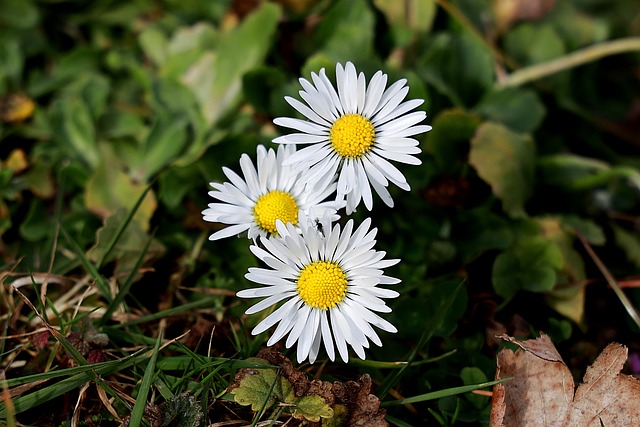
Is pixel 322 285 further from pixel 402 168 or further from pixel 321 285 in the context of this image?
pixel 402 168

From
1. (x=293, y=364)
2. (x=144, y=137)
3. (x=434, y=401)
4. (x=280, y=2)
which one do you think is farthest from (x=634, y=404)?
(x=280, y=2)

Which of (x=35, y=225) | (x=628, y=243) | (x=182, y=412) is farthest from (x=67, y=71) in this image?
(x=628, y=243)

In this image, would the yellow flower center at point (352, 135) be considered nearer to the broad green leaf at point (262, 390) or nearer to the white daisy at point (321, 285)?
the white daisy at point (321, 285)

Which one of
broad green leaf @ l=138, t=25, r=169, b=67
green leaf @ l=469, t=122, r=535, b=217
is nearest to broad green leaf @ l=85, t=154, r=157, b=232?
broad green leaf @ l=138, t=25, r=169, b=67

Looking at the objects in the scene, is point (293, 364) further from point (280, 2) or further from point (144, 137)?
point (280, 2)

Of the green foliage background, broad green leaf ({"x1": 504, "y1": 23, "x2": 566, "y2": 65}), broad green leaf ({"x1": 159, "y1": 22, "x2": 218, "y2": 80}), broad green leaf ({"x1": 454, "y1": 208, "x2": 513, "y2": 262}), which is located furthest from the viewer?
broad green leaf ({"x1": 504, "y1": 23, "x2": 566, "y2": 65})

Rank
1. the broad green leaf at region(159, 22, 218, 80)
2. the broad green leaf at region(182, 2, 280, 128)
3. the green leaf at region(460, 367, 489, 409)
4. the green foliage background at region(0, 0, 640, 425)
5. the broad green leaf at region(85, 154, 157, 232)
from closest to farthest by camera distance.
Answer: the green leaf at region(460, 367, 489, 409), the green foliage background at region(0, 0, 640, 425), the broad green leaf at region(85, 154, 157, 232), the broad green leaf at region(182, 2, 280, 128), the broad green leaf at region(159, 22, 218, 80)

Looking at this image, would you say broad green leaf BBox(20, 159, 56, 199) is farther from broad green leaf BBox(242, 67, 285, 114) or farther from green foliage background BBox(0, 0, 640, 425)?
broad green leaf BBox(242, 67, 285, 114)
